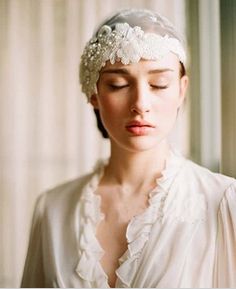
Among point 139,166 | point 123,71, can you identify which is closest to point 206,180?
point 139,166

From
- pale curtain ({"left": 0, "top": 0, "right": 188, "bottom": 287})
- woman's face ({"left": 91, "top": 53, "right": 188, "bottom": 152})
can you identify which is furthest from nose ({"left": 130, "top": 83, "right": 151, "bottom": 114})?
pale curtain ({"left": 0, "top": 0, "right": 188, "bottom": 287})

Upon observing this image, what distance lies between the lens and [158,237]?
683 millimetres

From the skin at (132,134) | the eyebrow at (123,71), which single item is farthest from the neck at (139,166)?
the eyebrow at (123,71)

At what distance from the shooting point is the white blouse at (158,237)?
2.18 feet

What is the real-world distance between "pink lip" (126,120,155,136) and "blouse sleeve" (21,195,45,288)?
21 centimetres

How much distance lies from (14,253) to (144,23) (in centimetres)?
45

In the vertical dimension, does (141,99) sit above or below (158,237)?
above

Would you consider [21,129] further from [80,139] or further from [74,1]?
[74,1]

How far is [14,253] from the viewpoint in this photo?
2.59 ft

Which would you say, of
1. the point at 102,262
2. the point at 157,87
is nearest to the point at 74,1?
the point at 157,87

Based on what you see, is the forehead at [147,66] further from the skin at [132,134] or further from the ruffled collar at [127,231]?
the ruffled collar at [127,231]

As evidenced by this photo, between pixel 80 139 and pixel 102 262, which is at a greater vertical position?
pixel 80 139

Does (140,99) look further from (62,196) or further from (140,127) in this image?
(62,196)

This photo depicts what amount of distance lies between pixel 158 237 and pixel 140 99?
0.70 feet
